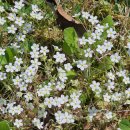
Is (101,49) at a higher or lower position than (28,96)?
higher

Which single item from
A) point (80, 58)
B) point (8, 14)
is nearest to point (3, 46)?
point (8, 14)

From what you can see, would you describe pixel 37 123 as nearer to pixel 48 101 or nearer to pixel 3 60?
pixel 48 101

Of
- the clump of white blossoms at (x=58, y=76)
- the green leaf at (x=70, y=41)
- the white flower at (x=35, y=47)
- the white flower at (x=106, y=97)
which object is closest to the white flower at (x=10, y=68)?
the clump of white blossoms at (x=58, y=76)

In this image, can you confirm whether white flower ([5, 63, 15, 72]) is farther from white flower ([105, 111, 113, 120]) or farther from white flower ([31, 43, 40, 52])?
white flower ([105, 111, 113, 120])

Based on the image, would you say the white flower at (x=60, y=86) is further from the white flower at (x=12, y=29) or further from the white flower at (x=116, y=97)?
the white flower at (x=12, y=29)

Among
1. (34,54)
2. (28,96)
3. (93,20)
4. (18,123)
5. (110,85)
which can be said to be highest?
(93,20)

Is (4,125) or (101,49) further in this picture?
(101,49)

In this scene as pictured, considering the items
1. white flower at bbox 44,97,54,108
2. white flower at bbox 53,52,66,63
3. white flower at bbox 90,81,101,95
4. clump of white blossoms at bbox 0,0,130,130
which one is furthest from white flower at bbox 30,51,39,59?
white flower at bbox 90,81,101,95

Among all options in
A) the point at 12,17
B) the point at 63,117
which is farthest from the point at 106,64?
the point at 12,17
